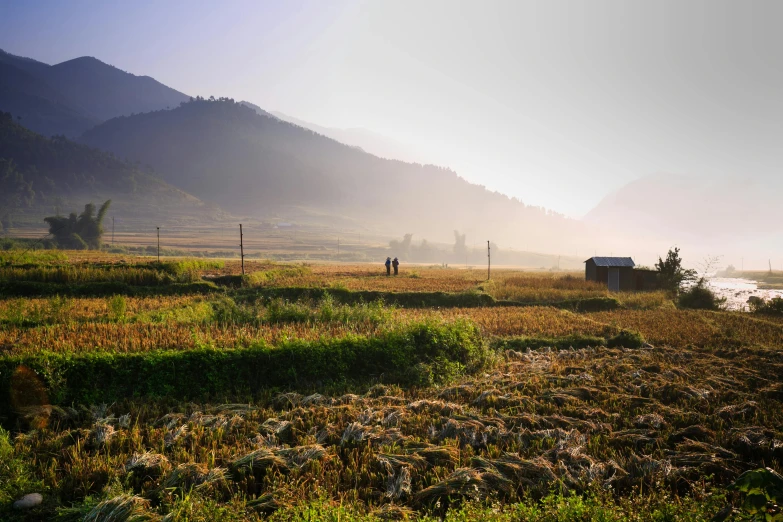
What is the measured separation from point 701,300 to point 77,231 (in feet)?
295

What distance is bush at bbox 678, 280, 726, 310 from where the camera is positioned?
1137 inches

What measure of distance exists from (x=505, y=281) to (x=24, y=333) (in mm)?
32470

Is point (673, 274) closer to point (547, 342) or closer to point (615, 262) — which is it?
point (615, 262)

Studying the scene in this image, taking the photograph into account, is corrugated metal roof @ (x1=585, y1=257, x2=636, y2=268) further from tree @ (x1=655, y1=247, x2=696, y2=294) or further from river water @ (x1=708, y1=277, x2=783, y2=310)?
river water @ (x1=708, y1=277, x2=783, y2=310)

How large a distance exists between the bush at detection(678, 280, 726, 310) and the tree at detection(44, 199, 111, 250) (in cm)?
8408

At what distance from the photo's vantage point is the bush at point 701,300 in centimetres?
2889

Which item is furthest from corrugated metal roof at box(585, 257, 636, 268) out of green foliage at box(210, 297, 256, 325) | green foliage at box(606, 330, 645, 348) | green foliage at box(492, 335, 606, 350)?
Result: green foliage at box(210, 297, 256, 325)

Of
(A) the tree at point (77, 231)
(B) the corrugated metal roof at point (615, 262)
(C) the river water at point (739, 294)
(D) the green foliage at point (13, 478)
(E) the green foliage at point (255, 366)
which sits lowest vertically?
(C) the river water at point (739, 294)

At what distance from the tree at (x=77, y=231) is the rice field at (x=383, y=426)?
69.8m

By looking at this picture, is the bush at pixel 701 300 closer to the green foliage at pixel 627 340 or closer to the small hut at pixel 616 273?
the small hut at pixel 616 273

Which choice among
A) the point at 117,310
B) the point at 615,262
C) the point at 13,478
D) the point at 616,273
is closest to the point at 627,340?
the point at 13,478

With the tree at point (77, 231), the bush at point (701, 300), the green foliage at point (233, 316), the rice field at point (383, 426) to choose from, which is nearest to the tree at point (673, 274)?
the bush at point (701, 300)

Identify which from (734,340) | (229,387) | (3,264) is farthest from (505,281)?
(3,264)

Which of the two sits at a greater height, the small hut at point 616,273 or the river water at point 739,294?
the small hut at point 616,273
